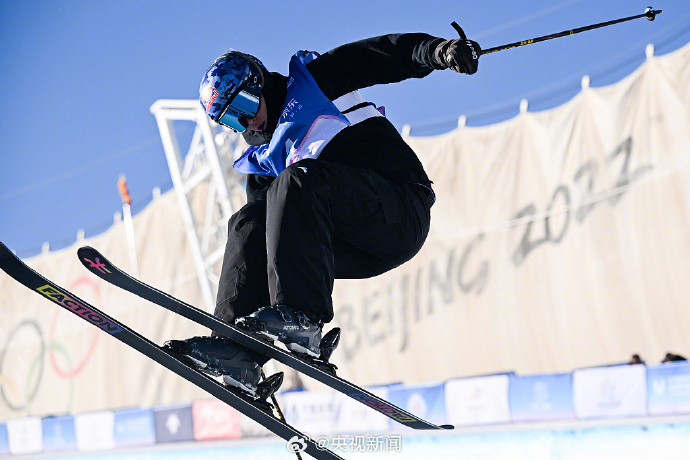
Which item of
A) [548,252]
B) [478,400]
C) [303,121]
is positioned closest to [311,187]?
[303,121]

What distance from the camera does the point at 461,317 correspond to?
36.5 feet

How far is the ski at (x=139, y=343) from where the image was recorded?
7.75 ft

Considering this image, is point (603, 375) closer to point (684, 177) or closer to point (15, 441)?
point (684, 177)

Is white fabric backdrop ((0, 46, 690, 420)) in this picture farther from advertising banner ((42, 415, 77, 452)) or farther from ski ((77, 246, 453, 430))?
ski ((77, 246, 453, 430))

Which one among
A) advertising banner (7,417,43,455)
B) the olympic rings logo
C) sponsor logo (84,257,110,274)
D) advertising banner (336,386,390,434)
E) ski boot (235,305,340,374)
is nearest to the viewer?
ski boot (235,305,340,374)

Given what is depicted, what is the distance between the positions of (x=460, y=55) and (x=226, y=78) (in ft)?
2.62

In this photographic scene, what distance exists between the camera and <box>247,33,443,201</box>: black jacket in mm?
2695

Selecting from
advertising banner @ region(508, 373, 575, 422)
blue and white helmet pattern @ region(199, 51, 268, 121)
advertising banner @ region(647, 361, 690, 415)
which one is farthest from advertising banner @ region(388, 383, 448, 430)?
blue and white helmet pattern @ region(199, 51, 268, 121)

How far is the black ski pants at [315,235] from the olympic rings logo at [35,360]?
1304cm

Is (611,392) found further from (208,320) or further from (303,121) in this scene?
(208,320)

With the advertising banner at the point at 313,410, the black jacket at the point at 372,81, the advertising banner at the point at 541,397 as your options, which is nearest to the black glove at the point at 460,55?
the black jacket at the point at 372,81

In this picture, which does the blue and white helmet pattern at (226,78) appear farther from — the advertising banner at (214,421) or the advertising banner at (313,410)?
the advertising banner at (214,421)

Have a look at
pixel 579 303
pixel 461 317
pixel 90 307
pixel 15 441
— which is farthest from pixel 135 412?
pixel 90 307

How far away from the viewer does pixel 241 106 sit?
2691mm
